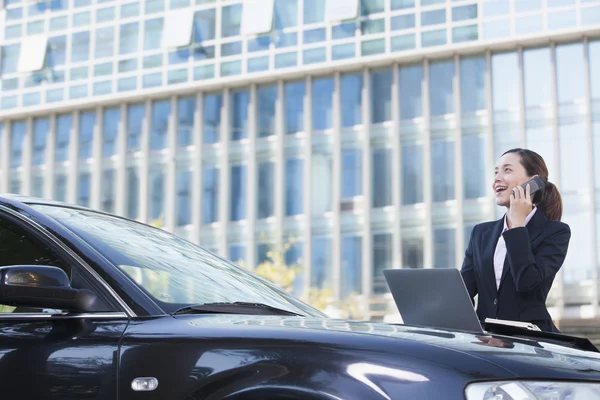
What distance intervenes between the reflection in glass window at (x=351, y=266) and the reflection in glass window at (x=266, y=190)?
321 centimetres

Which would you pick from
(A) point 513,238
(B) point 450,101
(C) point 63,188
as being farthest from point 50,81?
(A) point 513,238

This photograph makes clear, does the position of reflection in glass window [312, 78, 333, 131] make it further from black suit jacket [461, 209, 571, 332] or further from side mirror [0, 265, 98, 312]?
side mirror [0, 265, 98, 312]

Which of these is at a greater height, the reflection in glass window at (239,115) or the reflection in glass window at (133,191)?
the reflection in glass window at (239,115)

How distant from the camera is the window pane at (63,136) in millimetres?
39562

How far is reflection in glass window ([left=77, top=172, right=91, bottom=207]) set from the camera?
39250 mm

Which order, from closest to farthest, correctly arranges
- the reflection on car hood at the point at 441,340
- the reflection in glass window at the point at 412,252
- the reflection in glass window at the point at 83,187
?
the reflection on car hood at the point at 441,340, the reflection in glass window at the point at 412,252, the reflection in glass window at the point at 83,187

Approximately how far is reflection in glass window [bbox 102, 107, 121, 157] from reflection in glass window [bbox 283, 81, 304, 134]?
753 cm

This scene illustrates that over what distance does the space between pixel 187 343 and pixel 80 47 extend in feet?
126

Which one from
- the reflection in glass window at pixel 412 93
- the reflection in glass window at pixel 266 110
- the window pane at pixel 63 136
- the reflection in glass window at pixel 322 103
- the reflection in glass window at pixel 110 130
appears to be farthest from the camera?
the window pane at pixel 63 136

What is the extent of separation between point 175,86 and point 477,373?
35245 mm

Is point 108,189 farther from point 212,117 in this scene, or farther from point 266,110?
point 266,110

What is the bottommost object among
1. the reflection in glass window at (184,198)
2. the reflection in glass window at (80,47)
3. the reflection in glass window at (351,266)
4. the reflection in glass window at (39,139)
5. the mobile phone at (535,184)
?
the reflection in glass window at (351,266)

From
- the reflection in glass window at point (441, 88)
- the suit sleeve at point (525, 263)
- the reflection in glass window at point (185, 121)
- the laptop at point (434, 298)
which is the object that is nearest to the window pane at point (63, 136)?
the reflection in glass window at point (185, 121)

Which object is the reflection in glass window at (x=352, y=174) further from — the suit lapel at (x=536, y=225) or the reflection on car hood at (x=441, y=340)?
the reflection on car hood at (x=441, y=340)
